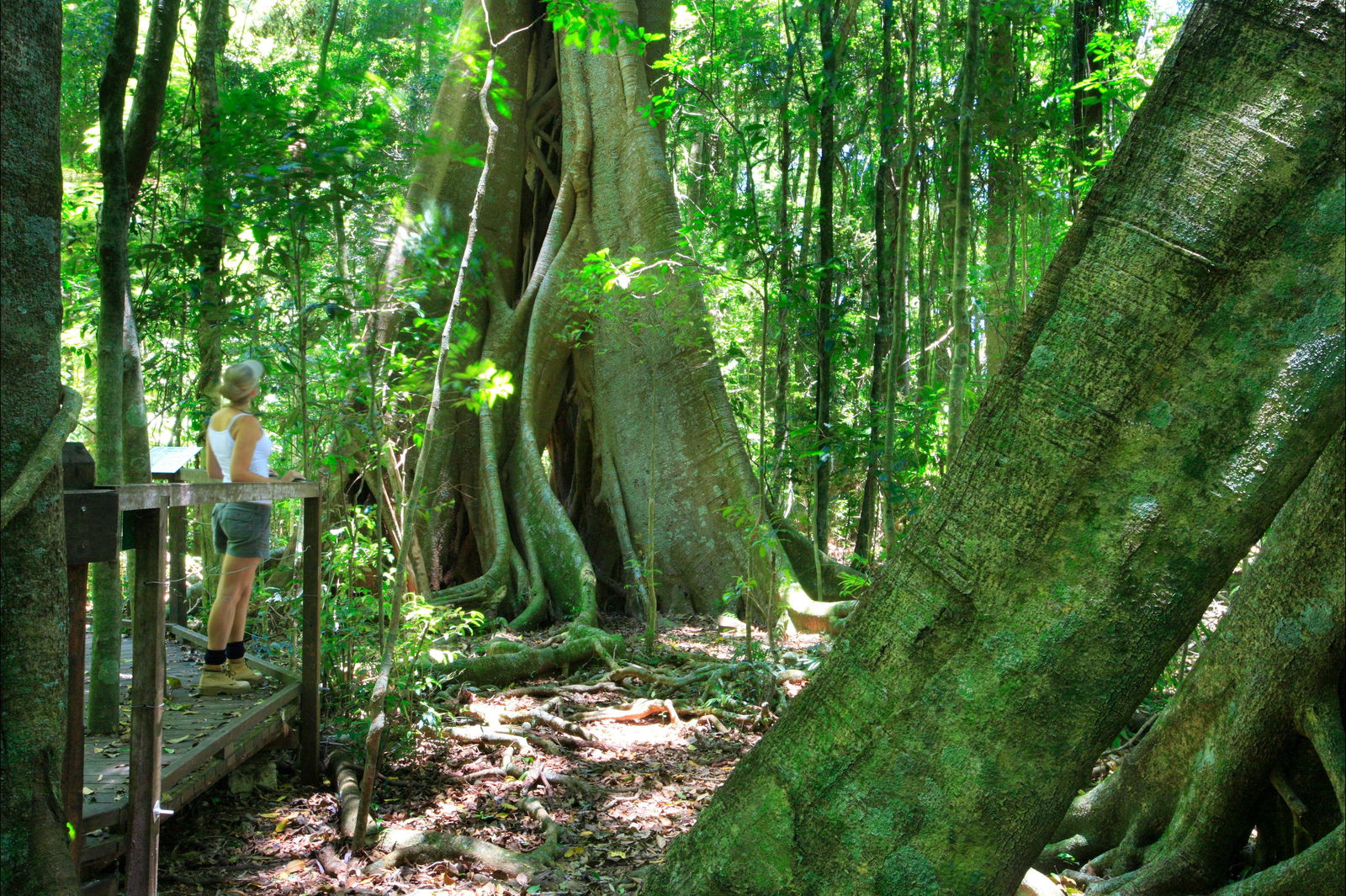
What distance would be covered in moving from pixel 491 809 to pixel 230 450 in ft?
6.60

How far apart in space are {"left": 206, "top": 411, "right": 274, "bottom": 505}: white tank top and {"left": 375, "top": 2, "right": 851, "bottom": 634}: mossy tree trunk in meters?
3.16

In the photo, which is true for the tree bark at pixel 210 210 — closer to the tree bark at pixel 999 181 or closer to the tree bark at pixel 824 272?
the tree bark at pixel 824 272

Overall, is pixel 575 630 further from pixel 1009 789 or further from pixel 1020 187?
pixel 1020 187

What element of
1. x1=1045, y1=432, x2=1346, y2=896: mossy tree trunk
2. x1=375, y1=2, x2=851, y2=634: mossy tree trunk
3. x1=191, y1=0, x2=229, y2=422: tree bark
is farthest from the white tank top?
x1=1045, y1=432, x2=1346, y2=896: mossy tree trunk

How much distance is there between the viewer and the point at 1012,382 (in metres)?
1.99

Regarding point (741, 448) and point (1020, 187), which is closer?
point (741, 448)

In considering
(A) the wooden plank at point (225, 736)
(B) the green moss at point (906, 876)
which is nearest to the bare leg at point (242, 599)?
(A) the wooden plank at point (225, 736)

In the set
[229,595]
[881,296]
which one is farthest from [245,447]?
[881,296]

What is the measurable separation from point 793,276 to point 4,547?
5.61 metres

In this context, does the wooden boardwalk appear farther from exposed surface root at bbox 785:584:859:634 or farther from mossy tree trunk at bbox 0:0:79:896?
exposed surface root at bbox 785:584:859:634

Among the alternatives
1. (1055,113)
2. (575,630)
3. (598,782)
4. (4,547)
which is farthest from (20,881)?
(1055,113)

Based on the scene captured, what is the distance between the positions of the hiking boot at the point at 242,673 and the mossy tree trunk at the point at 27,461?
2.54 metres

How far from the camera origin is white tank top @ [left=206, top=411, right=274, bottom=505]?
14.2ft

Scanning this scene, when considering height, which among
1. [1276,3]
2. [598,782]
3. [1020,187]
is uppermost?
[1020,187]
